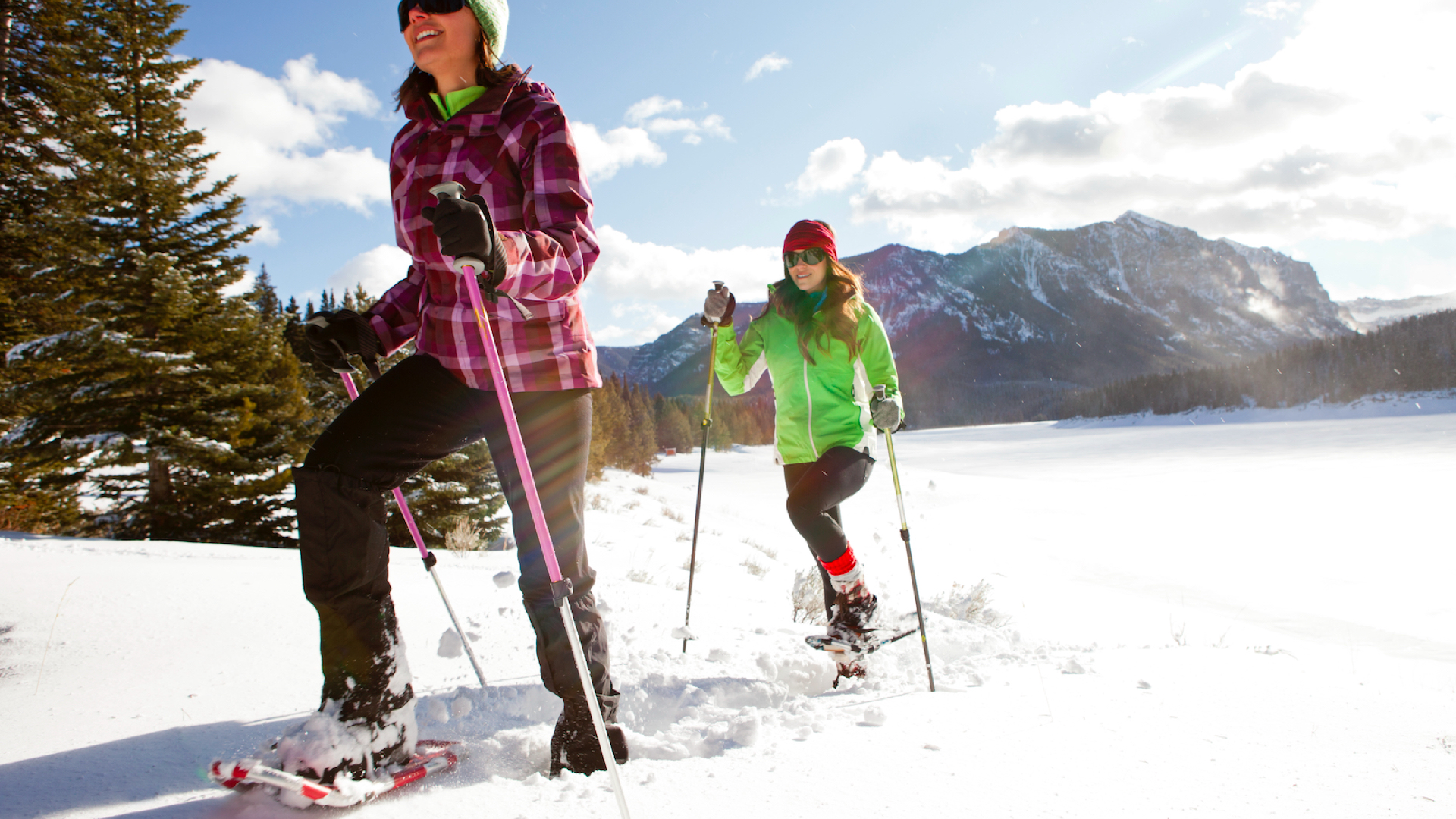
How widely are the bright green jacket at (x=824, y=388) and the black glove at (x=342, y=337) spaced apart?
1.58 m

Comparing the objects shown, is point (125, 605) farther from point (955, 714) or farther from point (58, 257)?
point (58, 257)

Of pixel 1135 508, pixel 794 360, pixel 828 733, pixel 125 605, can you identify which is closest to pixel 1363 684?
pixel 828 733

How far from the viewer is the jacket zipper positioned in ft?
10.0

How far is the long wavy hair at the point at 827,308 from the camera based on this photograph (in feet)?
10.2

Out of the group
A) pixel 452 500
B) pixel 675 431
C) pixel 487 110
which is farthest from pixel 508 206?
pixel 675 431

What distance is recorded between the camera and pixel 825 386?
3068mm

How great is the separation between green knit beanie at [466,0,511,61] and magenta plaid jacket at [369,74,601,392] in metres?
0.15

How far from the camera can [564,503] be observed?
1707 millimetres

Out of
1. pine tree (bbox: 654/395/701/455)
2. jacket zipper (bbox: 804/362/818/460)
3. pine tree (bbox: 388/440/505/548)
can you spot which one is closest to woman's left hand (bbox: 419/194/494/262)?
jacket zipper (bbox: 804/362/818/460)

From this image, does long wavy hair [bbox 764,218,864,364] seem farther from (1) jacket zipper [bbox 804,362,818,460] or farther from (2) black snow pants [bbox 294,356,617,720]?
(2) black snow pants [bbox 294,356,617,720]

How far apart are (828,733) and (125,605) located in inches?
112

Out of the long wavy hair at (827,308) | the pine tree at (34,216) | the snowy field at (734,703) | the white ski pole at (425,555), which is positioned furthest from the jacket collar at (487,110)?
the pine tree at (34,216)

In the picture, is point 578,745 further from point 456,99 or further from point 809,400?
point 809,400

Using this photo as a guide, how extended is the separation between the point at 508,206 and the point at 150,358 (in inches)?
355
